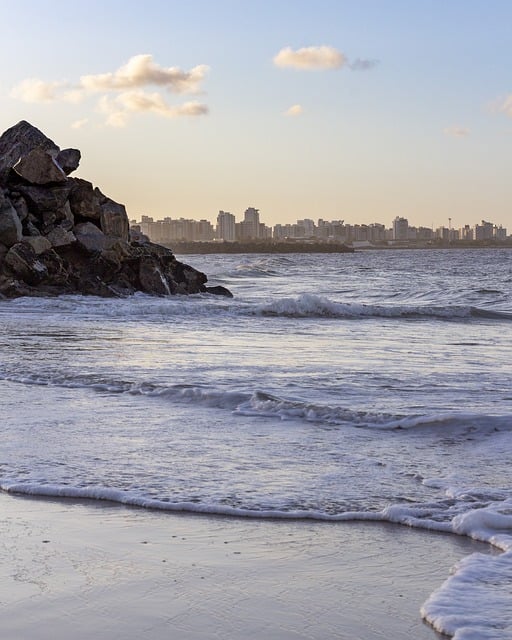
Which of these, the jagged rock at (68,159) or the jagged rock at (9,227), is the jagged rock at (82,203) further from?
the jagged rock at (9,227)

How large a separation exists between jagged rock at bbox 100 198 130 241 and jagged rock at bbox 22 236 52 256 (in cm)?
240

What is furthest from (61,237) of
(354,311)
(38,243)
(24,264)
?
(354,311)

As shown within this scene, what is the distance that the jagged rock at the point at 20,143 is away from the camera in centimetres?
2795

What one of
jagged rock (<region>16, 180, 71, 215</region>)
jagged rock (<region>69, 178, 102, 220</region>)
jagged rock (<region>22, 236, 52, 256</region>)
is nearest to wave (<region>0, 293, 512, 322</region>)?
jagged rock (<region>22, 236, 52, 256</region>)

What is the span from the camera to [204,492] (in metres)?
5.25

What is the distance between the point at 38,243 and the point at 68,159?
3.67 m

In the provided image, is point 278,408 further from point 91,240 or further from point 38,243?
point 91,240

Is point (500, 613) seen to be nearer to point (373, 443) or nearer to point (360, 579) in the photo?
point (360, 579)

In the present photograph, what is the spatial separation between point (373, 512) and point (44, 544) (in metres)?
1.63

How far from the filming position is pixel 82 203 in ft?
90.7

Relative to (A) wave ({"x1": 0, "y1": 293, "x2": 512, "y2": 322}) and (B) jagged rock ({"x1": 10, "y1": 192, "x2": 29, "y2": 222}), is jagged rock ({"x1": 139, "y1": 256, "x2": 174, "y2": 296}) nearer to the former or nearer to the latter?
(A) wave ({"x1": 0, "y1": 293, "x2": 512, "y2": 322})

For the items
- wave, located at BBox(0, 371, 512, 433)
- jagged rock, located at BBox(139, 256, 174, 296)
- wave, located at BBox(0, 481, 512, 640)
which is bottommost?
wave, located at BBox(0, 481, 512, 640)

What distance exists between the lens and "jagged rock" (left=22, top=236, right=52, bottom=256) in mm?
25011

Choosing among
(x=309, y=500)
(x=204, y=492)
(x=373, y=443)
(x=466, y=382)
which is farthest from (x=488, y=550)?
(x=466, y=382)
